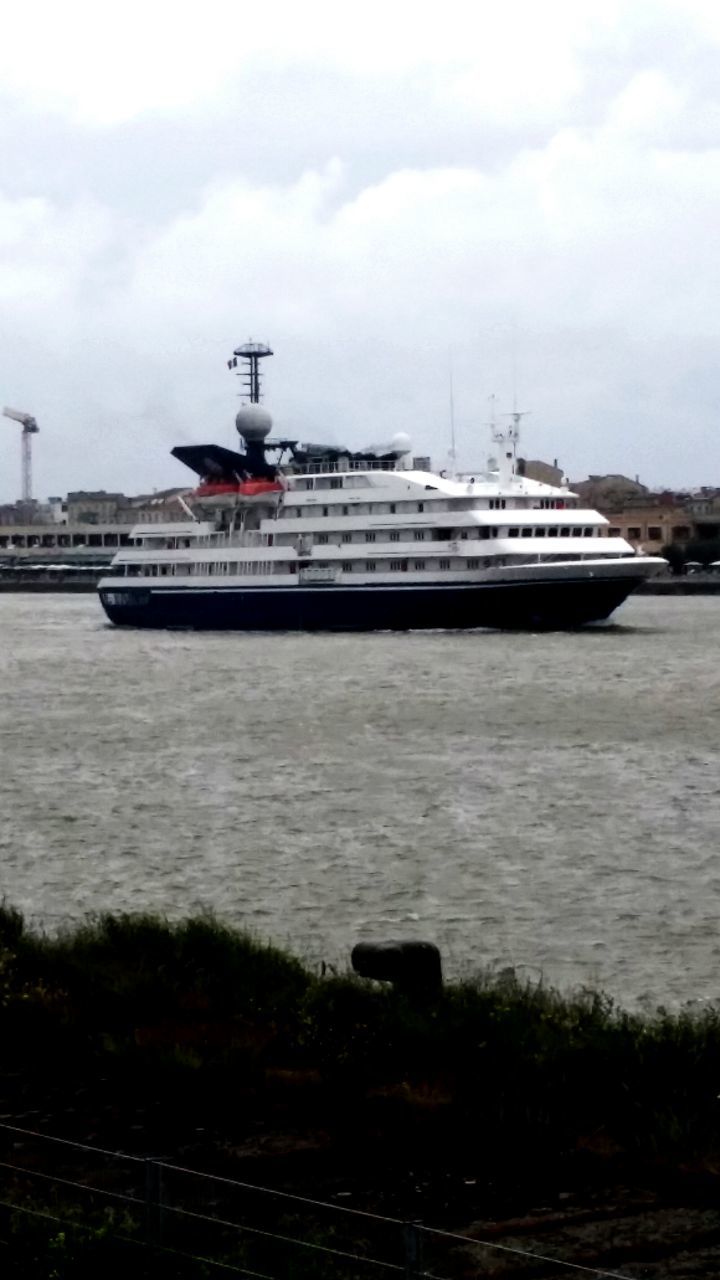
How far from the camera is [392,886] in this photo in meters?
18.2

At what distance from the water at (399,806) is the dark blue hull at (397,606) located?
11.0 m

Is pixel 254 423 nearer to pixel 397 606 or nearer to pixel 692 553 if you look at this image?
pixel 397 606

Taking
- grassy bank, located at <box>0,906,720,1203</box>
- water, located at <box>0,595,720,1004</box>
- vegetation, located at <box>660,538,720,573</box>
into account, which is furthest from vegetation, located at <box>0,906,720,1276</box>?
vegetation, located at <box>660,538,720,573</box>

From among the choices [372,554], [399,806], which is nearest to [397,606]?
[372,554]

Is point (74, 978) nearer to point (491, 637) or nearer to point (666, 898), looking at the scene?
point (666, 898)

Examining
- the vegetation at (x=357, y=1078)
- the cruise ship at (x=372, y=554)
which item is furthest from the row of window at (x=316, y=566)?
the vegetation at (x=357, y=1078)

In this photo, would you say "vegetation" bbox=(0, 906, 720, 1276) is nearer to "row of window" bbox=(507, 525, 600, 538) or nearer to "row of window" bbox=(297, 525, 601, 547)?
"row of window" bbox=(297, 525, 601, 547)

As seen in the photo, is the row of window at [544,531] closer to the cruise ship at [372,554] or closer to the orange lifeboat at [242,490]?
the cruise ship at [372,554]

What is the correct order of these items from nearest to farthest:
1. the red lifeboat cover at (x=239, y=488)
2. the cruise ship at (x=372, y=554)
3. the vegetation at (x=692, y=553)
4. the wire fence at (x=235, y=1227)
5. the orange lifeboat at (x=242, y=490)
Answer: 1. the wire fence at (x=235, y=1227)
2. the cruise ship at (x=372, y=554)
3. the orange lifeboat at (x=242, y=490)
4. the red lifeboat cover at (x=239, y=488)
5. the vegetation at (x=692, y=553)

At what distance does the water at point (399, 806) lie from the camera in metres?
16.3

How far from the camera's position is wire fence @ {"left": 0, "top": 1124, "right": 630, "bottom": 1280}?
6.94 meters

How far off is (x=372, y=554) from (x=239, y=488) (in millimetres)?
9705

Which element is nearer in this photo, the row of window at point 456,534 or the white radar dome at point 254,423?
the row of window at point 456,534

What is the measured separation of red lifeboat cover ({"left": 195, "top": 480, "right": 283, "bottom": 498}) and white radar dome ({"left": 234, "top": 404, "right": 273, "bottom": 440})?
299 inches
